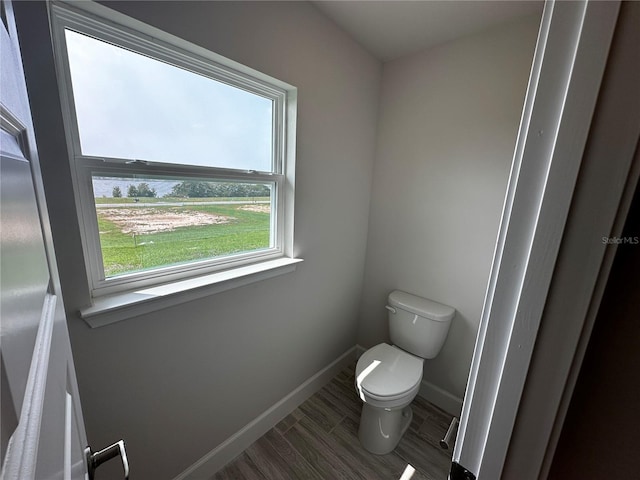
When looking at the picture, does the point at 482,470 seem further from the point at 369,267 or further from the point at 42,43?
the point at 369,267

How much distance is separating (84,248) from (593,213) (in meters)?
1.27

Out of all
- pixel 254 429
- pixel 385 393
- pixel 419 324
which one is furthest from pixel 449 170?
pixel 254 429

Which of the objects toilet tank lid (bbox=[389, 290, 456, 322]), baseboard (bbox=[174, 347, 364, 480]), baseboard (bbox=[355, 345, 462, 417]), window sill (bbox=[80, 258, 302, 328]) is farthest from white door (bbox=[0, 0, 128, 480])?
baseboard (bbox=[355, 345, 462, 417])

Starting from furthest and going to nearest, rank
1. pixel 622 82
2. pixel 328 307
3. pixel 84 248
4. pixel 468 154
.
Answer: pixel 328 307 < pixel 468 154 < pixel 84 248 < pixel 622 82

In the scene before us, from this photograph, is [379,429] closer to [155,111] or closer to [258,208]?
[258,208]

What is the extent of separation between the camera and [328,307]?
6.01ft

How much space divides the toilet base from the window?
1.11 metres

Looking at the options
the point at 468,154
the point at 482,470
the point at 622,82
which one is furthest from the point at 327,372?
the point at 622,82

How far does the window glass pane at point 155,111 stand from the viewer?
0.84 meters

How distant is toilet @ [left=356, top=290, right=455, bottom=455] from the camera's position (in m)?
1.36

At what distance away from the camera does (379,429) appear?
1.44 m

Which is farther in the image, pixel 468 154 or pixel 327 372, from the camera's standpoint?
pixel 327 372

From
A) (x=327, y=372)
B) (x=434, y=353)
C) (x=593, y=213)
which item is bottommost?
(x=327, y=372)

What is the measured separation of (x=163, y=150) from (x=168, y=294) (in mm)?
577
